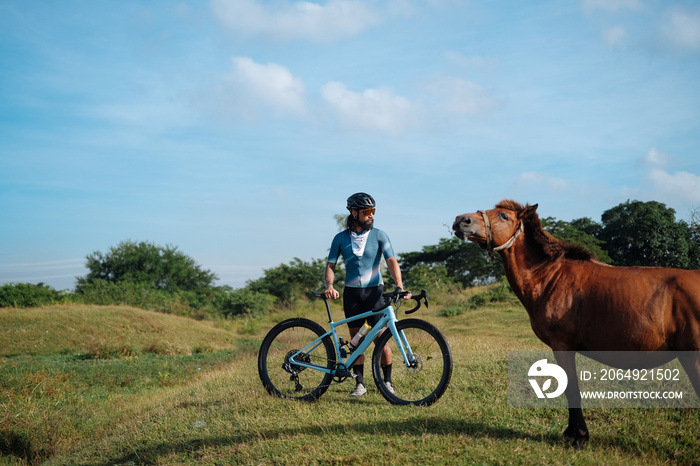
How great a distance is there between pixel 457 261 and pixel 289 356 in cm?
2977

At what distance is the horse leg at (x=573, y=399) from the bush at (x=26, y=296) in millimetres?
27834

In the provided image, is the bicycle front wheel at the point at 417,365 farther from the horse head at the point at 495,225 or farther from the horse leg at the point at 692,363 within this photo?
the horse leg at the point at 692,363

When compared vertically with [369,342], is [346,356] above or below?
below

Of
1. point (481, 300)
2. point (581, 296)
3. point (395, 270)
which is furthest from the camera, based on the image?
point (481, 300)

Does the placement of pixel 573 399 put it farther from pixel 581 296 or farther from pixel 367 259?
pixel 367 259

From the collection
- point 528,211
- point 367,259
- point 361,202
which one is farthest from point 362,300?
point 528,211

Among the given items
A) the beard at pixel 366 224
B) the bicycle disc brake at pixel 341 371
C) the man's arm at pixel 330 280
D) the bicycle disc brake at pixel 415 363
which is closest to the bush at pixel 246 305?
the man's arm at pixel 330 280

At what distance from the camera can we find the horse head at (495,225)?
4.82 meters

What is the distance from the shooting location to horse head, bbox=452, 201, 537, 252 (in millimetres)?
4820

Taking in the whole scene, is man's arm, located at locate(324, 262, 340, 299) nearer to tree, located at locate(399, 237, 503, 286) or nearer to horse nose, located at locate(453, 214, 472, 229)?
horse nose, located at locate(453, 214, 472, 229)

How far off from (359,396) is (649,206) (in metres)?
20.8

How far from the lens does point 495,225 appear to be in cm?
493

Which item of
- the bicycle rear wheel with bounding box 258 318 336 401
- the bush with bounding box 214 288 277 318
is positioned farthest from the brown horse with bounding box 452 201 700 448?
the bush with bounding box 214 288 277 318

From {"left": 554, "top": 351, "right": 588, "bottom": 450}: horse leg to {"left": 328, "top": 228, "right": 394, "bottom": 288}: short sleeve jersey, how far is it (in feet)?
7.91
